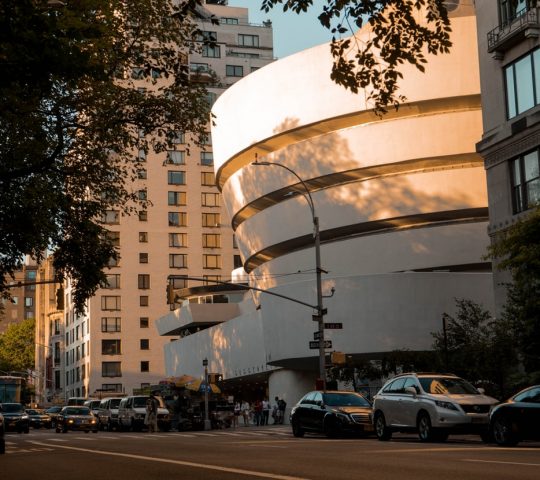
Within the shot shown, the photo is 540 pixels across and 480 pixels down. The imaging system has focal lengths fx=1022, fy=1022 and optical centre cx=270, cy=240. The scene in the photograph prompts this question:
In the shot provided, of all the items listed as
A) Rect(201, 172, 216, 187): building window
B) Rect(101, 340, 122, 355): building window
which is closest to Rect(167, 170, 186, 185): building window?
Rect(201, 172, 216, 187): building window

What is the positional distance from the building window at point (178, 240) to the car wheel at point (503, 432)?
9149 cm

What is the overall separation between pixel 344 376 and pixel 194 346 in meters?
38.3

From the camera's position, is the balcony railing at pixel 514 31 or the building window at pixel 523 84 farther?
the building window at pixel 523 84

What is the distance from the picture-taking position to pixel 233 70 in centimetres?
11938

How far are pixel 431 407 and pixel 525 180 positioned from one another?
14580mm

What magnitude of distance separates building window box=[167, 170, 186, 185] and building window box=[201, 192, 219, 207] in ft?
9.11

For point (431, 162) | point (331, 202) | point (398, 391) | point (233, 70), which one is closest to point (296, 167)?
point (331, 202)

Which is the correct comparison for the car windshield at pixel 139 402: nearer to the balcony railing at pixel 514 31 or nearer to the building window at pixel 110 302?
the balcony railing at pixel 514 31

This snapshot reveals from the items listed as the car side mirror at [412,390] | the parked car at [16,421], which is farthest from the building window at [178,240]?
the car side mirror at [412,390]

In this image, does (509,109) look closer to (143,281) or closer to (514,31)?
(514,31)

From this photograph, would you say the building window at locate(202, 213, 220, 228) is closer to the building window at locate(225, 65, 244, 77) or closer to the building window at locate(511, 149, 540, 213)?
the building window at locate(225, 65, 244, 77)

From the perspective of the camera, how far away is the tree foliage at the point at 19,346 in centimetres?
16325

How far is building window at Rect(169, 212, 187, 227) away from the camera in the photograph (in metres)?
113

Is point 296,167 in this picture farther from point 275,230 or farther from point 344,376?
point 344,376
